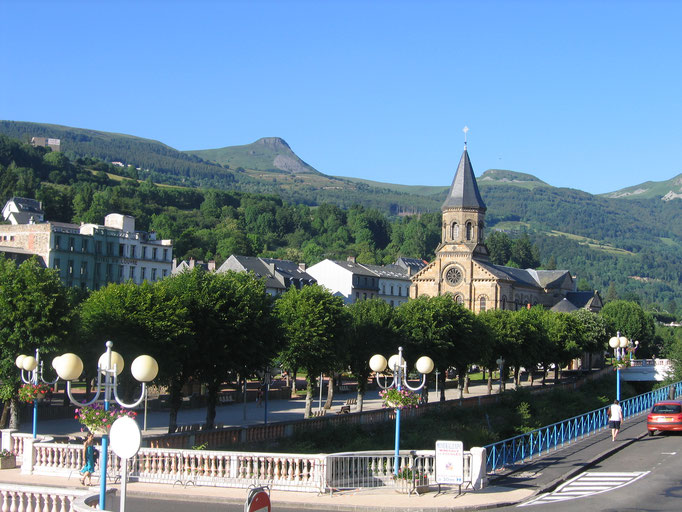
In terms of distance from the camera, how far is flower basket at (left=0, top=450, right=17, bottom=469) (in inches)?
1043

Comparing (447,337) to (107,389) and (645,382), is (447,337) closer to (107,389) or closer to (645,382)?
(645,382)

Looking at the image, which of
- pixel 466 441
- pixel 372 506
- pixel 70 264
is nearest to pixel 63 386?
pixel 70 264

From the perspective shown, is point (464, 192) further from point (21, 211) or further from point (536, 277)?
point (21, 211)

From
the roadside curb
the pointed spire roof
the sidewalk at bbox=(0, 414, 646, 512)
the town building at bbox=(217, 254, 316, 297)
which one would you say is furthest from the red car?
the pointed spire roof

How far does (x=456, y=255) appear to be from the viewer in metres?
111

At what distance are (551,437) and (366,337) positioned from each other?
22.4 meters

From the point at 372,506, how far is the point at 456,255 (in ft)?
295

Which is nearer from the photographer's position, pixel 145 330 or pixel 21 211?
pixel 145 330

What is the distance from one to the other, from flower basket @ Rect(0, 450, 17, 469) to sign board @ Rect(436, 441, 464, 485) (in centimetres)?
1313

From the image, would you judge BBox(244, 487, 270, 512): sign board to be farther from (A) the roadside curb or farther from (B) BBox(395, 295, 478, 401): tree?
(B) BBox(395, 295, 478, 401): tree

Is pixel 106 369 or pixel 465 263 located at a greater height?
pixel 465 263

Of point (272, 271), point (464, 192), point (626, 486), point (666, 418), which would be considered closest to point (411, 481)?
point (626, 486)

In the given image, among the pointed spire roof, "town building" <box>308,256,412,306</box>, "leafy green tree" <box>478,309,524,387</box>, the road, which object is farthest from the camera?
"town building" <box>308,256,412,306</box>

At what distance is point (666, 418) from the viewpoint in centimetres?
4050
